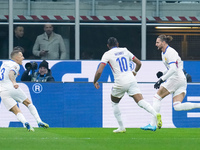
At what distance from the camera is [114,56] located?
12789 millimetres

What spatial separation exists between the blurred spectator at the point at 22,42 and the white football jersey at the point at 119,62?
631 centimetres

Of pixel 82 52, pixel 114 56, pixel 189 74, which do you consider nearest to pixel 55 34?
pixel 82 52

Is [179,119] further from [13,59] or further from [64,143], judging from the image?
[64,143]

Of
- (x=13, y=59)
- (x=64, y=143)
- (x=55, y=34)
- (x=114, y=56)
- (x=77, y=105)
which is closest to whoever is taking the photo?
(x=64, y=143)

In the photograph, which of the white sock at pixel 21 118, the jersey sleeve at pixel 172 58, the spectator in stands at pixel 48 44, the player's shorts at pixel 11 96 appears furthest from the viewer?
the spectator in stands at pixel 48 44

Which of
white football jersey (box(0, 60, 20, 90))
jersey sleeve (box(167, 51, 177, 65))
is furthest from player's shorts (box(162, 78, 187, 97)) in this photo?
white football jersey (box(0, 60, 20, 90))

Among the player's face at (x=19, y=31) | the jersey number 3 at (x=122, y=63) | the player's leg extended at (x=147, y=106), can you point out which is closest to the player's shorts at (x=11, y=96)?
the jersey number 3 at (x=122, y=63)

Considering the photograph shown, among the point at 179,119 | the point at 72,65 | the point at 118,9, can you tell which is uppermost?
the point at 118,9

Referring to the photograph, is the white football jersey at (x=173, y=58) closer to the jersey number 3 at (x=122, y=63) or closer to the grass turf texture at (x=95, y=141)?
the jersey number 3 at (x=122, y=63)

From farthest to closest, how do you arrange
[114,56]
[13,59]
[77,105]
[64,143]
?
1. [77,105]
2. [13,59]
3. [114,56]
4. [64,143]

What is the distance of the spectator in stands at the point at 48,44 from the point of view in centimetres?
1878

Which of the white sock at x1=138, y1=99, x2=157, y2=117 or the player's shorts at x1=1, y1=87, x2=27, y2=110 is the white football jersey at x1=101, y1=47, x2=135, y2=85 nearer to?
the white sock at x1=138, y1=99, x2=157, y2=117

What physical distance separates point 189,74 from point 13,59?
7.01m

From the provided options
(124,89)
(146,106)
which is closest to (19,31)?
(124,89)
